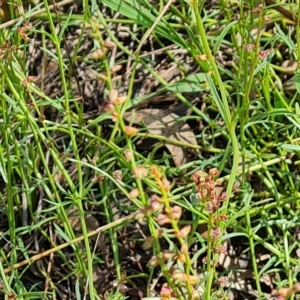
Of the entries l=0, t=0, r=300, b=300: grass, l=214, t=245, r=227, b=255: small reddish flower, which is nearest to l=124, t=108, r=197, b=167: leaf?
l=0, t=0, r=300, b=300: grass

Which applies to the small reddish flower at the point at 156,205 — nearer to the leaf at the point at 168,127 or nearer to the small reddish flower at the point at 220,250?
the small reddish flower at the point at 220,250

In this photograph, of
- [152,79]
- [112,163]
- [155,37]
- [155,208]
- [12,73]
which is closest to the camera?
[155,208]

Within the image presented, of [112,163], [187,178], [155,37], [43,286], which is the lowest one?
[43,286]

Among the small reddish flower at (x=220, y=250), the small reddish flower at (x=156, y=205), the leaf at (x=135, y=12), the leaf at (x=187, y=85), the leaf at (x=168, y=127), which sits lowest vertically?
the leaf at (x=168, y=127)

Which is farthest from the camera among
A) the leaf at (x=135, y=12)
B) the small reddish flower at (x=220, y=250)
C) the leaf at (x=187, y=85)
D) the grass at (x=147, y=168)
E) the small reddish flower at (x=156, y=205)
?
the leaf at (x=187, y=85)

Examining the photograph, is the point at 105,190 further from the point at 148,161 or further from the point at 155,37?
the point at 155,37

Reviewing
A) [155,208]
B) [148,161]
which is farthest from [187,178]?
[155,208]

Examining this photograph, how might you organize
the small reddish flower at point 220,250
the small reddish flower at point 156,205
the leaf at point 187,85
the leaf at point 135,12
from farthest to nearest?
the leaf at point 187,85
the leaf at point 135,12
the small reddish flower at point 220,250
the small reddish flower at point 156,205

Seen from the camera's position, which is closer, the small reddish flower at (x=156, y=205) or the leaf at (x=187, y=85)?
the small reddish flower at (x=156, y=205)

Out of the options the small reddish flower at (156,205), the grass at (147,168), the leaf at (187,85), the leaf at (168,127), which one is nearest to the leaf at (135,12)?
the grass at (147,168)
